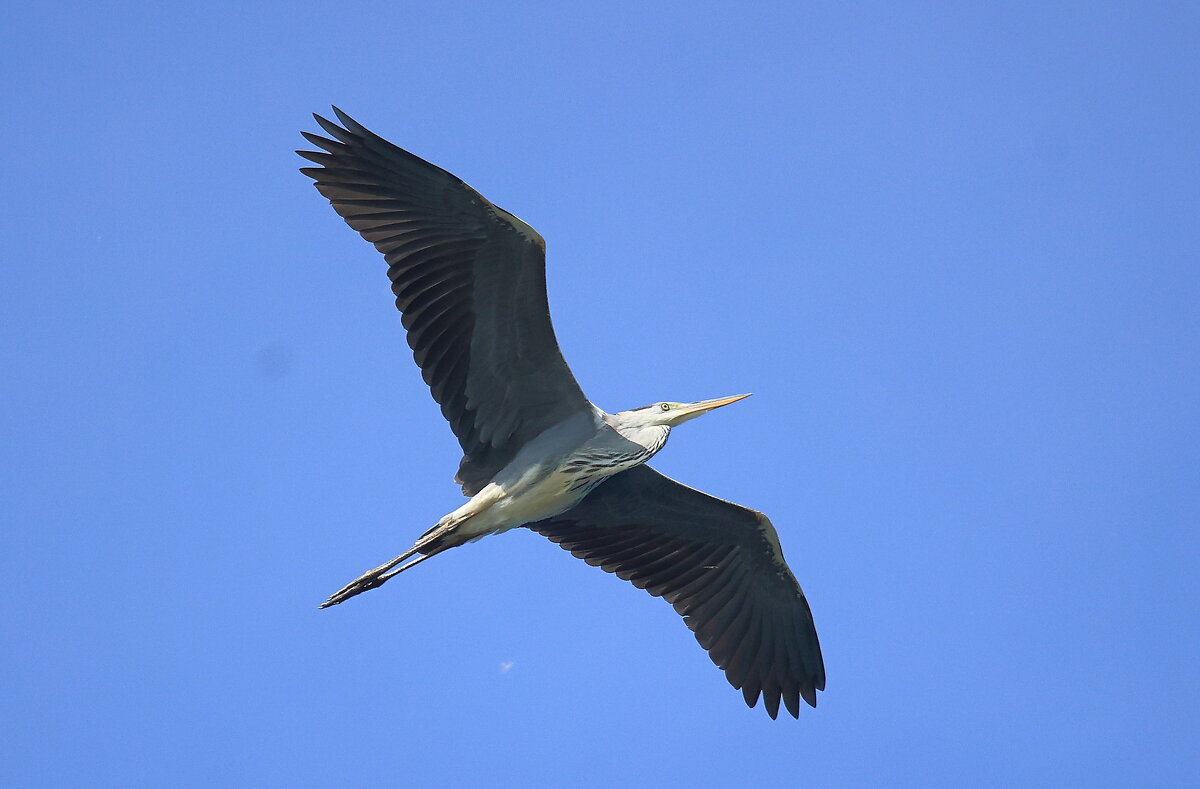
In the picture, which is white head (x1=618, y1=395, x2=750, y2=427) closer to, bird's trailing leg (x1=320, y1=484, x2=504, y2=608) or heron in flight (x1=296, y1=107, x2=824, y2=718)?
heron in flight (x1=296, y1=107, x2=824, y2=718)

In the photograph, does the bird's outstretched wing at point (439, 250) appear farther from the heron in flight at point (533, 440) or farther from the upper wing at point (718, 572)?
the upper wing at point (718, 572)

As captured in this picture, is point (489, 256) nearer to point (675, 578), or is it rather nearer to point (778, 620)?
point (675, 578)

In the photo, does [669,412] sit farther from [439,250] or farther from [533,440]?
[439,250]

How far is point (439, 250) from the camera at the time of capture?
28.3 feet

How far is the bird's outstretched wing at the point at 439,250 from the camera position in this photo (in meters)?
8.56

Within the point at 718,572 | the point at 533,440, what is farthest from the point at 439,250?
the point at 718,572

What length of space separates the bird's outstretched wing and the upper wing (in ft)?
5.94

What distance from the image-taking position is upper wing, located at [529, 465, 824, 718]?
32.5 feet

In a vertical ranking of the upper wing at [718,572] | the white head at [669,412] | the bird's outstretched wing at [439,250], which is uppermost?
the bird's outstretched wing at [439,250]

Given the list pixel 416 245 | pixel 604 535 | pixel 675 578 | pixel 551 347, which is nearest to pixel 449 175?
pixel 416 245

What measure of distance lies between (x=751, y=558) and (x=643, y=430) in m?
1.72

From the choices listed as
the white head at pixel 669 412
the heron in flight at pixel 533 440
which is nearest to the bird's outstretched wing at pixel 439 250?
the heron in flight at pixel 533 440

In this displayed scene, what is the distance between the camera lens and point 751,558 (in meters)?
10.2

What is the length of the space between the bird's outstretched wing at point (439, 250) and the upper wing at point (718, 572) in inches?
71.3
